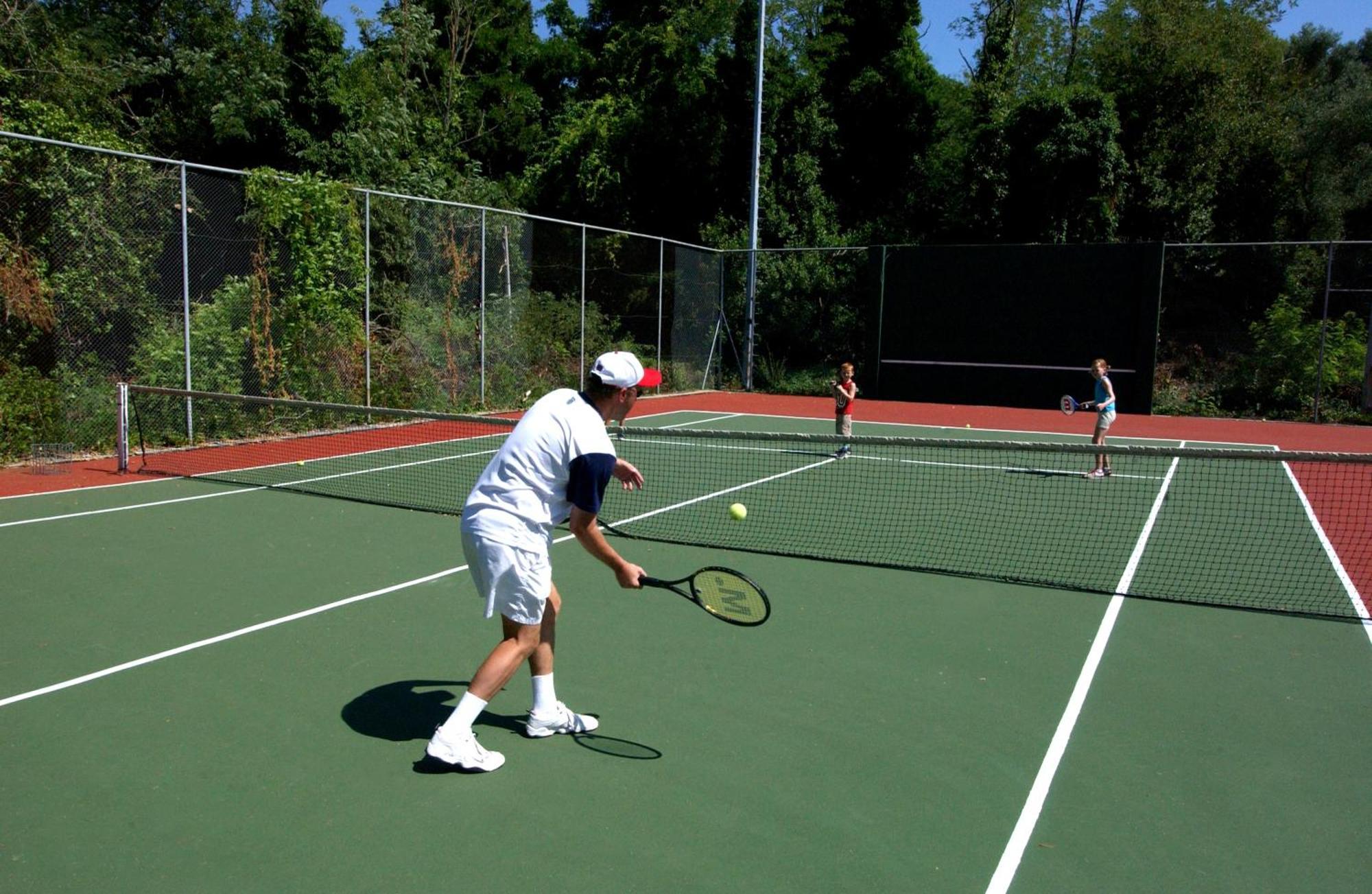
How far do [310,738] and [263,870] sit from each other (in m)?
1.10

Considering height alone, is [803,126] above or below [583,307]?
above

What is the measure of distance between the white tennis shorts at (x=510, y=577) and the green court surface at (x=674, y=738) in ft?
2.32

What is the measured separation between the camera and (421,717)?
4797mm

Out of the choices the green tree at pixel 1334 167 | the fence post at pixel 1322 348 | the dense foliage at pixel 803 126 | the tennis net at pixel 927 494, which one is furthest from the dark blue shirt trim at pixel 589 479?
the green tree at pixel 1334 167

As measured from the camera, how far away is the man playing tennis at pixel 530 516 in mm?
4082

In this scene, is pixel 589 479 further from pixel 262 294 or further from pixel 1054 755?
pixel 262 294

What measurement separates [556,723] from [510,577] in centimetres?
86

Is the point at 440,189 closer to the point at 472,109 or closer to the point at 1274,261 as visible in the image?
the point at 472,109

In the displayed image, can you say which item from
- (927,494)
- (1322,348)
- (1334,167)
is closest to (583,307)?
(927,494)

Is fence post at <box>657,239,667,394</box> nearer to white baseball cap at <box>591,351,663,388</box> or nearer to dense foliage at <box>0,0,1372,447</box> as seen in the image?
dense foliage at <box>0,0,1372,447</box>

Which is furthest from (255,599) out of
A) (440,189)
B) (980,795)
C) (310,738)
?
(440,189)

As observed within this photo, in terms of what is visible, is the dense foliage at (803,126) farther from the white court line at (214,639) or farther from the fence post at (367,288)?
the white court line at (214,639)

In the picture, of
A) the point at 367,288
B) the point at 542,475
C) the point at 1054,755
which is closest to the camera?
the point at 542,475

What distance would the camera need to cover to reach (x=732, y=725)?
4.77 metres
